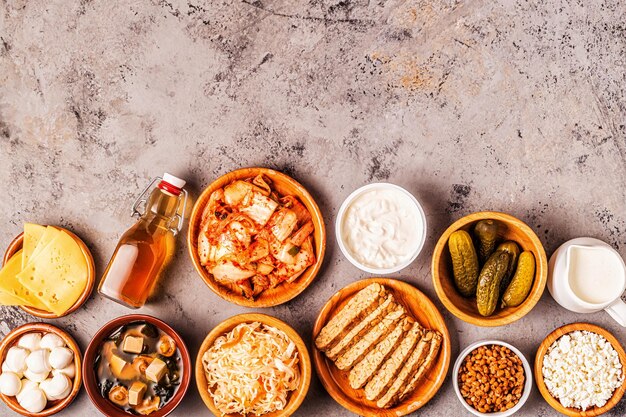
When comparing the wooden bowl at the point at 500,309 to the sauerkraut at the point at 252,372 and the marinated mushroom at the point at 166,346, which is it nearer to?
the sauerkraut at the point at 252,372

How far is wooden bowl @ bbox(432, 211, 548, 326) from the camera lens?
9.20ft

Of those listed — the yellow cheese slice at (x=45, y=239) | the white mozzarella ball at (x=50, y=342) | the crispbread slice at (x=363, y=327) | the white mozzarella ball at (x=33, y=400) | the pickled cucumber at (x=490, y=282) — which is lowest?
the white mozzarella ball at (x=33, y=400)

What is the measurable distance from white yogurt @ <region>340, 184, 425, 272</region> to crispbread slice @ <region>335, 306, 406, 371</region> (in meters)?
0.25

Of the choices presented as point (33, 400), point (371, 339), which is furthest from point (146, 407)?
point (371, 339)

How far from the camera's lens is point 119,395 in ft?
9.65

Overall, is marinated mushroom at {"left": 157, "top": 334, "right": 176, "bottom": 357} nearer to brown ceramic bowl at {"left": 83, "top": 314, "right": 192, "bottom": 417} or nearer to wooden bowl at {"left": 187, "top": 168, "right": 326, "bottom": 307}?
brown ceramic bowl at {"left": 83, "top": 314, "right": 192, "bottom": 417}

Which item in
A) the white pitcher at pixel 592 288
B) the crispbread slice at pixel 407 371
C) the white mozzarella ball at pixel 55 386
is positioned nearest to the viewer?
the white pitcher at pixel 592 288

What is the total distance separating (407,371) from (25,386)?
190cm

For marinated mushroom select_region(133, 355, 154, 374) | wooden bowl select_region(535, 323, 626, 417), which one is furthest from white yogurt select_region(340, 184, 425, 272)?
marinated mushroom select_region(133, 355, 154, 374)

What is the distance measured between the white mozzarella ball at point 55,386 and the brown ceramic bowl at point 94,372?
0.57ft

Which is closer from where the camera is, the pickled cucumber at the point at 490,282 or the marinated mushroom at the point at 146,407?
the pickled cucumber at the point at 490,282

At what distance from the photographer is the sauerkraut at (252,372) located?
111 inches

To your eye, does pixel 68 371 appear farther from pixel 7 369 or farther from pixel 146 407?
pixel 146 407

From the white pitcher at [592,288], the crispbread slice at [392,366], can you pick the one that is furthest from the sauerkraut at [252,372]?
the white pitcher at [592,288]
